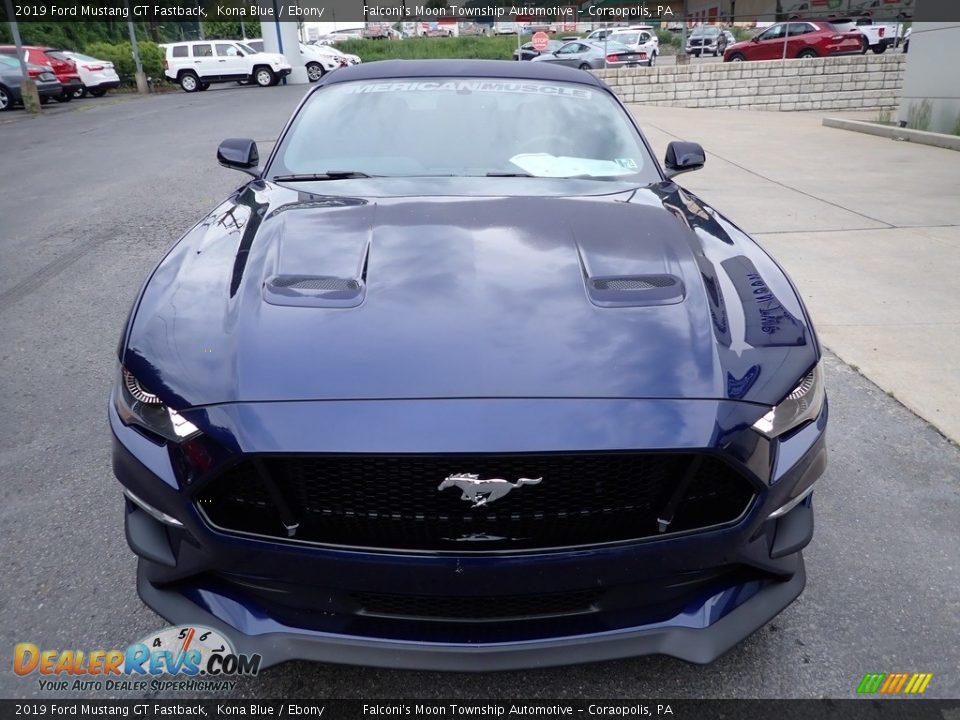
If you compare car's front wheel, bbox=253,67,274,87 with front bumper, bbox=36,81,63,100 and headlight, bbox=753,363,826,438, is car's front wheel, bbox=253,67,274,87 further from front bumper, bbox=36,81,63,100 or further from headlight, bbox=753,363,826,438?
headlight, bbox=753,363,826,438

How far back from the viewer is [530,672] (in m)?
2.05

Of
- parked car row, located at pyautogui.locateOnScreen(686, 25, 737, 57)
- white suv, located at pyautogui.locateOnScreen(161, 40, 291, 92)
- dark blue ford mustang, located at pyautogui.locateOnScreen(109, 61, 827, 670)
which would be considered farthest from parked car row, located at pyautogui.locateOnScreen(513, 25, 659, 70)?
dark blue ford mustang, located at pyautogui.locateOnScreen(109, 61, 827, 670)

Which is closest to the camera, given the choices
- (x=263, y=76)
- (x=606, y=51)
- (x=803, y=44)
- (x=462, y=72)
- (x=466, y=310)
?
(x=466, y=310)

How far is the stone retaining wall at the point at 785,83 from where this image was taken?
57.7 feet

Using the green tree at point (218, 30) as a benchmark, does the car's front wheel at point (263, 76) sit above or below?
below

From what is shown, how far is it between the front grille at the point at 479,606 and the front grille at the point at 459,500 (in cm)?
13

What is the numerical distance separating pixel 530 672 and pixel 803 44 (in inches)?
1055

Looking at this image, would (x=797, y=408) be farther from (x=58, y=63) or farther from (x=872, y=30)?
(x=872, y=30)

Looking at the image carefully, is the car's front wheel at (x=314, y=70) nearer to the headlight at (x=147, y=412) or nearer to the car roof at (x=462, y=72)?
the car roof at (x=462, y=72)

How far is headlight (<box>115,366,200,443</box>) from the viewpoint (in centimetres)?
168

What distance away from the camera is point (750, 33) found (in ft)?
107

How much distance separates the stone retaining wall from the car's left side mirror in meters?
16.2

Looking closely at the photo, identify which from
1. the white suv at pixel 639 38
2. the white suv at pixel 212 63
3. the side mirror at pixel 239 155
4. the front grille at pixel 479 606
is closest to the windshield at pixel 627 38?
the white suv at pixel 639 38

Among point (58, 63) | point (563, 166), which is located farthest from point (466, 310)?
point (58, 63)
